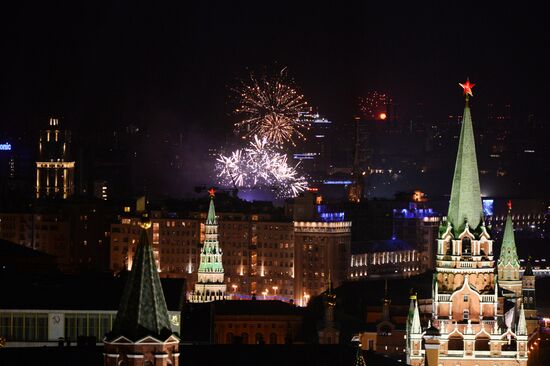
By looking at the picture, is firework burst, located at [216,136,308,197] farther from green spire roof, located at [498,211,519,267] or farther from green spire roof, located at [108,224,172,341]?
green spire roof, located at [108,224,172,341]

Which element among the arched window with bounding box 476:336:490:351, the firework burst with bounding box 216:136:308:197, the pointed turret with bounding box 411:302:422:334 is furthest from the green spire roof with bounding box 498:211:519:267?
the firework burst with bounding box 216:136:308:197

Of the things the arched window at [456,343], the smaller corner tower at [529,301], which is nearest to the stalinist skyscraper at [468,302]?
the arched window at [456,343]

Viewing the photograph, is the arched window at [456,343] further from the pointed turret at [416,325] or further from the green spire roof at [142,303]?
the green spire roof at [142,303]

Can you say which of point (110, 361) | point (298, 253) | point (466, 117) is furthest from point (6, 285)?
point (298, 253)

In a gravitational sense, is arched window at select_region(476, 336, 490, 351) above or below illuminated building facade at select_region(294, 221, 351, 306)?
below

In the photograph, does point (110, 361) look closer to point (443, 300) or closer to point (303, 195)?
point (443, 300)

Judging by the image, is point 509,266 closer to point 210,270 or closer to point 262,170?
point 210,270
